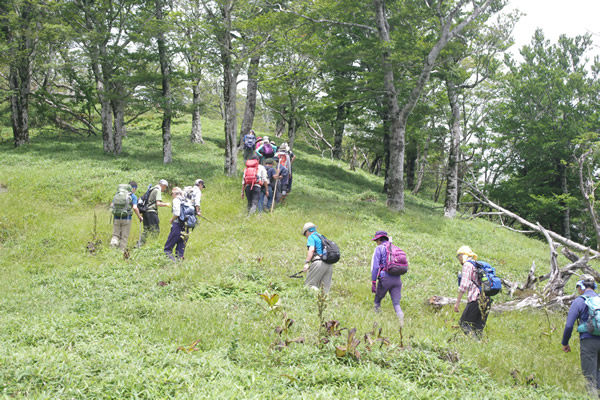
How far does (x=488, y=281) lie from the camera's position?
6633 mm

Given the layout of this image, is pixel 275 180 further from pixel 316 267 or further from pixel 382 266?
pixel 382 266

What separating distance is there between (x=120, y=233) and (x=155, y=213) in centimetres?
111

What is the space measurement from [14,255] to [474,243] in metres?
16.1

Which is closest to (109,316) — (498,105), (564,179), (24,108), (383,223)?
(383,223)

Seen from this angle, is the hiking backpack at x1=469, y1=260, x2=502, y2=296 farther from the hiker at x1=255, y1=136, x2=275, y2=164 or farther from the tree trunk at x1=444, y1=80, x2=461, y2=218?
the tree trunk at x1=444, y1=80, x2=461, y2=218

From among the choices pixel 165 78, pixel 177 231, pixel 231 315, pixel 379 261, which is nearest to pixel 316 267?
pixel 379 261

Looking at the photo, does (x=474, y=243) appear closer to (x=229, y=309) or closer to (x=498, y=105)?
(x=229, y=309)

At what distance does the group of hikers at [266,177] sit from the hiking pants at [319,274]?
19.9ft

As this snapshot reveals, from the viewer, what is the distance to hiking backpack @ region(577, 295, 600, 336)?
219 inches

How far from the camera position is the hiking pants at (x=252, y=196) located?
44.7 ft

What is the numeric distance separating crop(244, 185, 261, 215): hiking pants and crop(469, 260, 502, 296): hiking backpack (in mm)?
8475

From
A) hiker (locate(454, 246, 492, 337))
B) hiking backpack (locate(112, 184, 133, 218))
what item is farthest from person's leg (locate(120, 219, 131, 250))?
hiker (locate(454, 246, 492, 337))

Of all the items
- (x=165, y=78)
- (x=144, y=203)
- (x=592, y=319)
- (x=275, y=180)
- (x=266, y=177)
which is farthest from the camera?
(x=165, y=78)

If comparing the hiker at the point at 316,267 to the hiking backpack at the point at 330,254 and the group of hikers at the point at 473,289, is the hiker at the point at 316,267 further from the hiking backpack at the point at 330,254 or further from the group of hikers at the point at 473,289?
the hiking backpack at the point at 330,254
